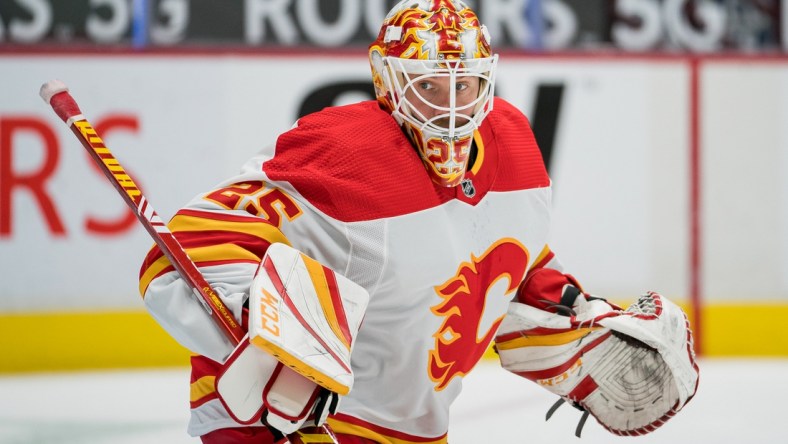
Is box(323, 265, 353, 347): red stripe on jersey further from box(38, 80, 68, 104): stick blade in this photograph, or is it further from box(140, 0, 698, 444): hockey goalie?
box(38, 80, 68, 104): stick blade

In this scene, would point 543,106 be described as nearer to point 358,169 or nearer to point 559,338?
point 559,338

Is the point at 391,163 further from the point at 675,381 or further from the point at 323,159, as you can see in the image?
the point at 675,381

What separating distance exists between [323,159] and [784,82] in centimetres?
262

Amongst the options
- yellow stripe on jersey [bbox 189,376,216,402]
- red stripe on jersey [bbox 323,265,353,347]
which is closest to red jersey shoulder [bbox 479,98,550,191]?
red stripe on jersey [bbox 323,265,353,347]

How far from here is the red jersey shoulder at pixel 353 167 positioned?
1786 millimetres

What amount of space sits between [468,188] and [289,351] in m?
0.50

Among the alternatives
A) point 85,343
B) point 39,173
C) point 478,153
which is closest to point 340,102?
point 39,173

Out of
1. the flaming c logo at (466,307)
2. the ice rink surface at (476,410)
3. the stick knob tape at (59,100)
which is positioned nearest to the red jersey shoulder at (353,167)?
the flaming c logo at (466,307)

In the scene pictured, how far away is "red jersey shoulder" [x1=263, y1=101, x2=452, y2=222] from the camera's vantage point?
1.79m

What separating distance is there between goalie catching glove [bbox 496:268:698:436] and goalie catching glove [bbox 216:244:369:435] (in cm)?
60

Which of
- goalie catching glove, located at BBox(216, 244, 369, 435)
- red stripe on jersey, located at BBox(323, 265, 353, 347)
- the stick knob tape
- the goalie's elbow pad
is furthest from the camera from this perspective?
the goalie's elbow pad

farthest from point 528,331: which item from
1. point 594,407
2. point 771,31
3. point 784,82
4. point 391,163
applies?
point 771,31

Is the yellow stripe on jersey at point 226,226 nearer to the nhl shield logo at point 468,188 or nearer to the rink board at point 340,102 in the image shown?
the nhl shield logo at point 468,188

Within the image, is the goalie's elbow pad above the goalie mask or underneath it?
underneath
